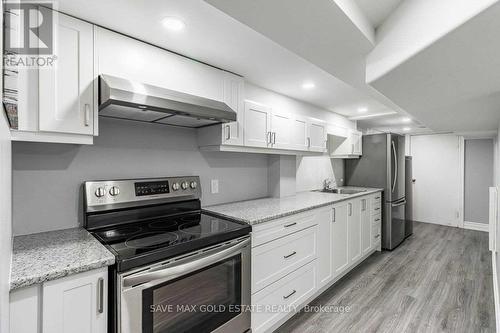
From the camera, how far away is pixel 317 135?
307cm

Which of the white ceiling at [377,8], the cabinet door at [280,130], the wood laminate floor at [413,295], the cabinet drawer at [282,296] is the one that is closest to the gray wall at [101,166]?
the cabinet door at [280,130]

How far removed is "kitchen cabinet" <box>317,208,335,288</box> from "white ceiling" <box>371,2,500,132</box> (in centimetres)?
132

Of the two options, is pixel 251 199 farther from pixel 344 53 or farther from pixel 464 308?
pixel 464 308

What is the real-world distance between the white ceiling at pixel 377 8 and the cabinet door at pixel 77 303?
165 cm

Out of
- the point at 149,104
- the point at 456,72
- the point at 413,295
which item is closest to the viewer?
the point at 456,72

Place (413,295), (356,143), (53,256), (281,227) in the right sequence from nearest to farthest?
(53,256) < (281,227) < (413,295) < (356,143)

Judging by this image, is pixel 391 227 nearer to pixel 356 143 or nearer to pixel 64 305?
pixel 356 143

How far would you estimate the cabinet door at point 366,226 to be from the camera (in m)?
3.26

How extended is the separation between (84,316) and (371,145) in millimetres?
4090

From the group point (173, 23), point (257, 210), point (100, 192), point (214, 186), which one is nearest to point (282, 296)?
point (257, 210)

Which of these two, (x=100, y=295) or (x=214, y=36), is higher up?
(x=214, y=36)

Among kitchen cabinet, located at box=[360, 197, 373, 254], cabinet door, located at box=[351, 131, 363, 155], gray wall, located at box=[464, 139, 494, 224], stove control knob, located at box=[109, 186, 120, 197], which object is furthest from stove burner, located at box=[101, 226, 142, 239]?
gray wall, located at box=[464, 139, 494, 224]

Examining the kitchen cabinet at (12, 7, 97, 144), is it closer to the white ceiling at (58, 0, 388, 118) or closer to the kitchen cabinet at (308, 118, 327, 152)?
the white ceiling at (58, 0, 388, 118)

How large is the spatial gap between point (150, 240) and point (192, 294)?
0.39 metres
